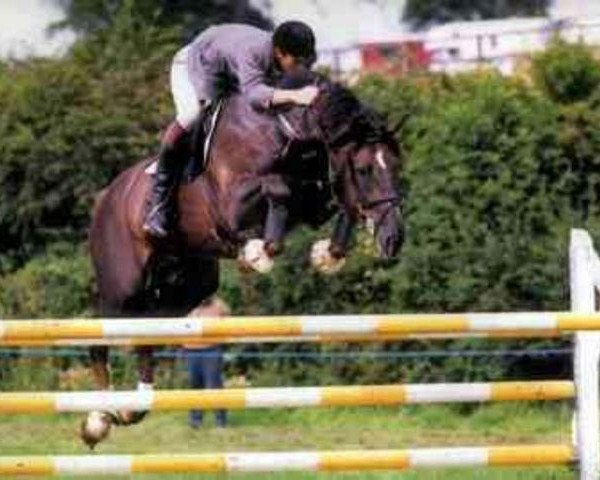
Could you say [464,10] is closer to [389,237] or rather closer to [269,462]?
[389,237]

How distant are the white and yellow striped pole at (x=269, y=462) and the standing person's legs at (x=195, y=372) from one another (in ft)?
25.0

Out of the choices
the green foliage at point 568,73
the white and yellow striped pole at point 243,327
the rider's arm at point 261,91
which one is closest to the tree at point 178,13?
the green foliage at point 568,73

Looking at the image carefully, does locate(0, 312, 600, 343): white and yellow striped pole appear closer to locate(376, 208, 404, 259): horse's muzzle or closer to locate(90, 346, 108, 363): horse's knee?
locate(376, 208, 404, 259): horse's muzzle

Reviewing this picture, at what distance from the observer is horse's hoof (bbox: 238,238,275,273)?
27.9ft

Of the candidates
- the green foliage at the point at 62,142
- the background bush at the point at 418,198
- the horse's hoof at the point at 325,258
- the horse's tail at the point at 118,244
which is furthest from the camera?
the green foliage at the point at 62,142

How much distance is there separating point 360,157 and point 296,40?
0.62 m

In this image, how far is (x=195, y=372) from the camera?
15031 mm

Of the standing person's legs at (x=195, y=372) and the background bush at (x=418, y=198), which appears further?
the background bush at (x=418, y=198)

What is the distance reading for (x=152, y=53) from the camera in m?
19.6

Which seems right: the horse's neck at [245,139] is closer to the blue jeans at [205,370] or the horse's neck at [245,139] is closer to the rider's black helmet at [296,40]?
the rider's black helmet at [296,40]

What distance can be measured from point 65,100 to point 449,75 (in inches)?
130

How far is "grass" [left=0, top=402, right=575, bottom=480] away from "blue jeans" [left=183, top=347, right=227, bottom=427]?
0.11 meters

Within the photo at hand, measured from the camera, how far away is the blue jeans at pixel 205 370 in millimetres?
14844

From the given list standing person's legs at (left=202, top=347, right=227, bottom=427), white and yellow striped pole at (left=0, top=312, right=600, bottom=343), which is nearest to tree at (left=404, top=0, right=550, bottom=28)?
standing person's legs at (left=202, top=347, right=227, bottom=427)
